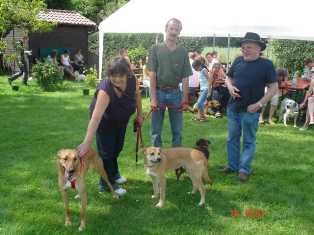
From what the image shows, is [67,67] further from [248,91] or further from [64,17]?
[248,91]

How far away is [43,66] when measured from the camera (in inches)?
587

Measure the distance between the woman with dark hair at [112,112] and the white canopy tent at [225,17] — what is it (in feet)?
20.3

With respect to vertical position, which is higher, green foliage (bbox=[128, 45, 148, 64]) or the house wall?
the house wall

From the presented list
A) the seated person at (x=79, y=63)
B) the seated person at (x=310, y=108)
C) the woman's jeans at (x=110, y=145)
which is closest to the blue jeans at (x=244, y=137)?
the woman's jeans at (x=110, y=145)

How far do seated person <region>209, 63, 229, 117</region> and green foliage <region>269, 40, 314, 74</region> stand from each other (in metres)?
8.04

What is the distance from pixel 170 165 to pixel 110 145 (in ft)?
2.24

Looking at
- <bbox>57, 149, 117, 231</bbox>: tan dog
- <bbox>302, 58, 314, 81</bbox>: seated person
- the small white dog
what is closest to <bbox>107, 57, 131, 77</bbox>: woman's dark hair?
<bbox>57, 149, 117, 231</bbox>: tan dog

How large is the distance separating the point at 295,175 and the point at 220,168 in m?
0.99

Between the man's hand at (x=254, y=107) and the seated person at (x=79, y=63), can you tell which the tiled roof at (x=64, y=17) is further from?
the man's hand at (x=254, y=107)

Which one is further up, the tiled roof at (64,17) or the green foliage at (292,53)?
the tiled roof at (64,17)

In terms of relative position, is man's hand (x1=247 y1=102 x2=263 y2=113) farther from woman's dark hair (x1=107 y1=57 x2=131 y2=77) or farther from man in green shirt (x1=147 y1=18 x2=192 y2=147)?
woman's dark hair (x1=107 y1=57 x2=131 y2=77)

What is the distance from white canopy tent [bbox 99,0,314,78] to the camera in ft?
34.1

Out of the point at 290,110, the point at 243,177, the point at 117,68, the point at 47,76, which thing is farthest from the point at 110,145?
the point at 47,76

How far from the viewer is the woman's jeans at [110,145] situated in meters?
A: 5.02
